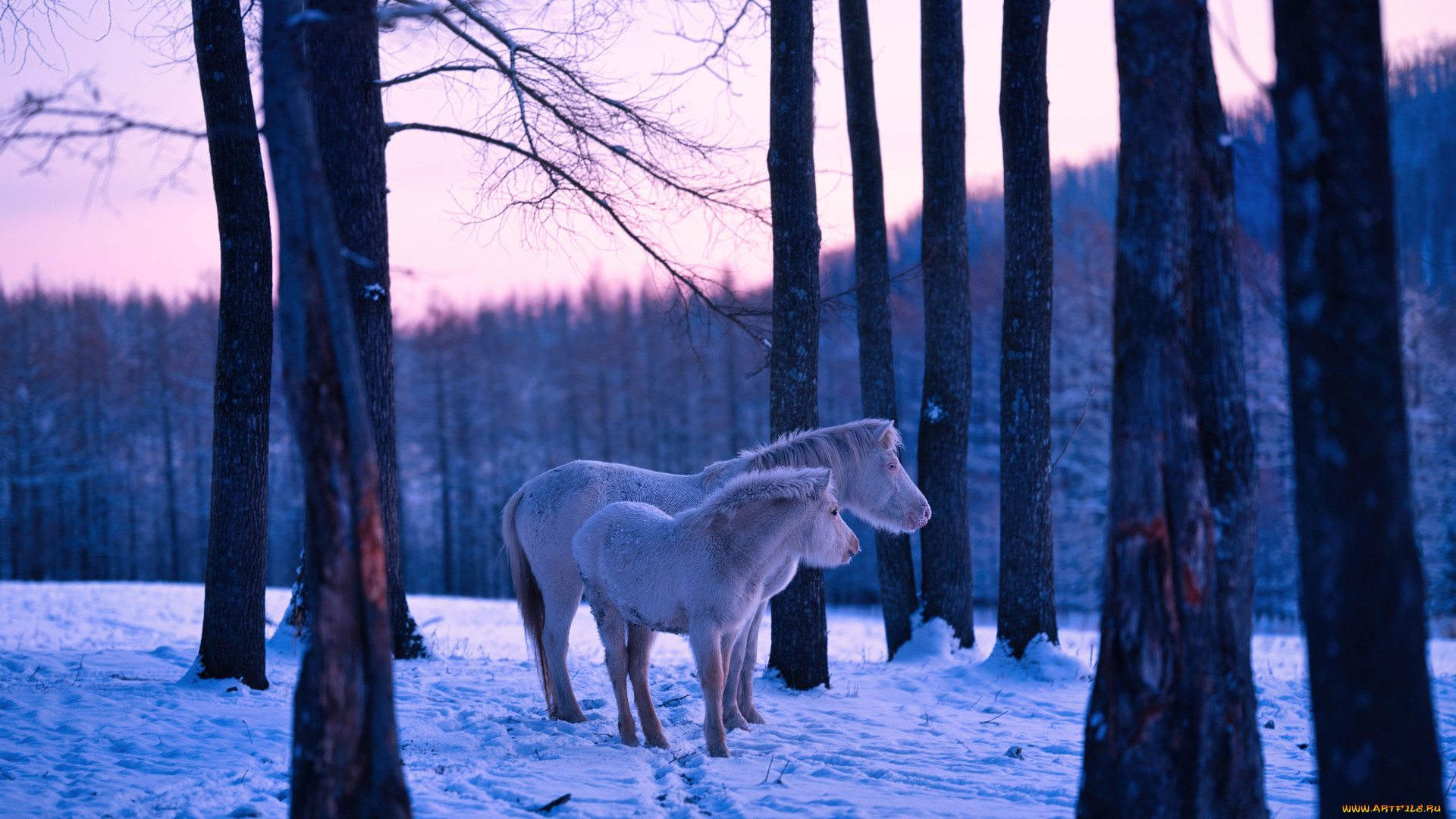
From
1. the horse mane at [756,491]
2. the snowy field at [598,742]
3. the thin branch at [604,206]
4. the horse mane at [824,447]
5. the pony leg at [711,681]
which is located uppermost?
the thin branch at [604,206]

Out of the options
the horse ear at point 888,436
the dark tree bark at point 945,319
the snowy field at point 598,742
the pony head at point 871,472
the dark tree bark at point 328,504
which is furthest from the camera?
the dark tree bark at point 945,319

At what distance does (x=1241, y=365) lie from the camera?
3.43m

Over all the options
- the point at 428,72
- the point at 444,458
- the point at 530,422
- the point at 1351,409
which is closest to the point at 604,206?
the point at 428,72

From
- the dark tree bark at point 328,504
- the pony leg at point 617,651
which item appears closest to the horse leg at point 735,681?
the pony leg at point 617,651

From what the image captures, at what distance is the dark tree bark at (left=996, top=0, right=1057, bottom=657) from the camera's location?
8.35 m

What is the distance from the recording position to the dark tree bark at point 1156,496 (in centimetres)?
317

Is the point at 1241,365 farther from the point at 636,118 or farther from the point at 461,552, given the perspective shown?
the point at 461,552

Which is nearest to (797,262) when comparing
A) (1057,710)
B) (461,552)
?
(1057,710)

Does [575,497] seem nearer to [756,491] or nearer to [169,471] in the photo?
[756,491]

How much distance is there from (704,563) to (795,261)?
3.13 metres

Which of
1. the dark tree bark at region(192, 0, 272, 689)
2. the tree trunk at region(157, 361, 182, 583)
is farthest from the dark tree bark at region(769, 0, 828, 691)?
the tree trunk at region(157, 361, 182, 583)

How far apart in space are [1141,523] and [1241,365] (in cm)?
76

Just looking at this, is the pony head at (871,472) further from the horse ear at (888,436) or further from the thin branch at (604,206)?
the thin branch at (604,206)

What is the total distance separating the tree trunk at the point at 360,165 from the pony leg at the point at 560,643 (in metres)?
2.09
